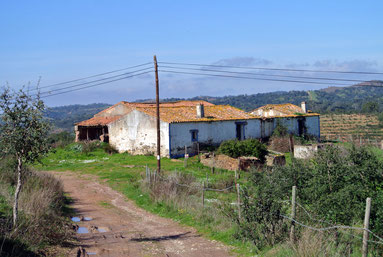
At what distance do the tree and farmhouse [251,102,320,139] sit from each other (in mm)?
29789

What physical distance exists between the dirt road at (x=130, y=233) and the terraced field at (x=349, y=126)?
130 ft

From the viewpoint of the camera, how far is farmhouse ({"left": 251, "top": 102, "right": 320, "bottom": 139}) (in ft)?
126

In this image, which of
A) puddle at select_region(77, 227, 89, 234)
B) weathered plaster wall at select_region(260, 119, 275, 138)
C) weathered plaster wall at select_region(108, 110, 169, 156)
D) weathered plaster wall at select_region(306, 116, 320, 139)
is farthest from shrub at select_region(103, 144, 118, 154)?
puddle at select_region(77, 227, 89, 234)

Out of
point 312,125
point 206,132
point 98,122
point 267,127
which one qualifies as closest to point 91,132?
point 98,122

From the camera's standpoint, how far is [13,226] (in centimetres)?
886

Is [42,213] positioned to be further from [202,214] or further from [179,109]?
[179,109]

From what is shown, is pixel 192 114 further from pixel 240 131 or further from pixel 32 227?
pixel 32 227

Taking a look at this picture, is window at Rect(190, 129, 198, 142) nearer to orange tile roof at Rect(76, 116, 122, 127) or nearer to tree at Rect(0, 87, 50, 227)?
orange tile roof at Rect(76, 116, 122, 127)

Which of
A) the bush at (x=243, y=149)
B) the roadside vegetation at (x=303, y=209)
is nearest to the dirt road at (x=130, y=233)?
the roadside vegetation at (x=303, y=209)

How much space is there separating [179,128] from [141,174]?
966 cm

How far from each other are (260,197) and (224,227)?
2.25 meters

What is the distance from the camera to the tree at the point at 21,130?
9.24m

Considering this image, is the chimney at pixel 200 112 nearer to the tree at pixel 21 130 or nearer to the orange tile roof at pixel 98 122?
the orange tile roof at pixel 98 122

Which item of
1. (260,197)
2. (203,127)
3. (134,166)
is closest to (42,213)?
(260,197)
